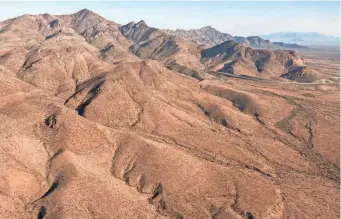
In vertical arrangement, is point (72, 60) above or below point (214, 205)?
above

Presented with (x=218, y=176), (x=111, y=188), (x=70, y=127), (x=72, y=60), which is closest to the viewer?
(x=111, y=188)

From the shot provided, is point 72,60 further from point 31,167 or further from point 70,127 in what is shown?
point 31,167

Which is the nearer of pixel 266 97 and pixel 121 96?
pixel 121 96

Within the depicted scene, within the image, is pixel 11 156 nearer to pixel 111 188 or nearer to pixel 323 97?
pixel 111 188

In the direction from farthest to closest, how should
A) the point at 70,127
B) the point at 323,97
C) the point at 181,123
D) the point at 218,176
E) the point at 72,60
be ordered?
1. the point at 323,97
2. the point at 72,60
3. the point at 181,123
4. the point at 70,127
5. the point at 218,176

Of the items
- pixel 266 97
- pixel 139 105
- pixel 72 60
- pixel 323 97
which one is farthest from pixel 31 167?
pixel 323 97

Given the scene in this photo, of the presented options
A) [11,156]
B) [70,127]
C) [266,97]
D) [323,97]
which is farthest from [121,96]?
[323,97]
